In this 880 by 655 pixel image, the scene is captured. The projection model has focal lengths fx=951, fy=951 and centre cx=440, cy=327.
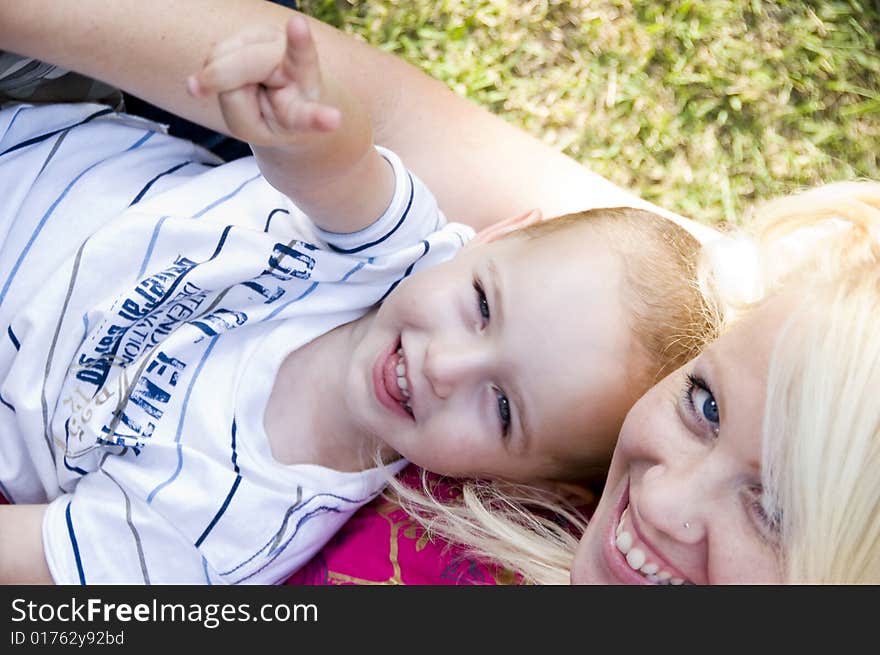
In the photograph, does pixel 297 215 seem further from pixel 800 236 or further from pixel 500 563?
pixel 800 236

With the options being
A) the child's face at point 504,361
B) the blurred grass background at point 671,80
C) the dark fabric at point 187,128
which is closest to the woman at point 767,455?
the child's face at point 504,361

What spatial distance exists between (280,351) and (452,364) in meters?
0.28

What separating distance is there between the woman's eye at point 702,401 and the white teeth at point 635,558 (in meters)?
0.16

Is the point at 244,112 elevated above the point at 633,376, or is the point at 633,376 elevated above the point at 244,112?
the point at 244,112

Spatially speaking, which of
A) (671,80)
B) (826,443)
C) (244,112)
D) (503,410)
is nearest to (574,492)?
(503,410)

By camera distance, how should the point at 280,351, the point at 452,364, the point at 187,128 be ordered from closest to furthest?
the point at 452,364
the point at 280,351
the point at 187,128

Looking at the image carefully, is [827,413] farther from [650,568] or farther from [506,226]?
[506,226]

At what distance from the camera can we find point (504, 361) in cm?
125

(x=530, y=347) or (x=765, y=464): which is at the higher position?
(x=765, y=464)

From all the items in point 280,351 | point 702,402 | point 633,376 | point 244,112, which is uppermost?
point 244,112

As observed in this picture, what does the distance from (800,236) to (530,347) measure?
0.41m

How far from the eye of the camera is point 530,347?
124 centimetres
